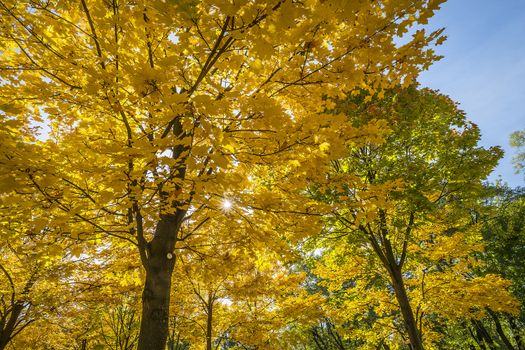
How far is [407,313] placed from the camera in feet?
21.4

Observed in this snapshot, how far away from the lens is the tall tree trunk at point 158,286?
10.5ft

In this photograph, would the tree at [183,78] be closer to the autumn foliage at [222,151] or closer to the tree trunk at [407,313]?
the autumn foliage at [222,151]

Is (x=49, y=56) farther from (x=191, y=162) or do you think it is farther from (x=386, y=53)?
(x=386, y=53)

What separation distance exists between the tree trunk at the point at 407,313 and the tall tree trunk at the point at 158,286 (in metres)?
5.57

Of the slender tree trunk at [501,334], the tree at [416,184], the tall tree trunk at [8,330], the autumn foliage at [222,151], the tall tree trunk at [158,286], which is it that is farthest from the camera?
the slender tree trunk at [501,334]

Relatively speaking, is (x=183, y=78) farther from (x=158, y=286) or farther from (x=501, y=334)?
(x=501, y=334)

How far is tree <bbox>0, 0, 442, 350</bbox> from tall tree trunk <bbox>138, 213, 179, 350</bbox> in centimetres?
1

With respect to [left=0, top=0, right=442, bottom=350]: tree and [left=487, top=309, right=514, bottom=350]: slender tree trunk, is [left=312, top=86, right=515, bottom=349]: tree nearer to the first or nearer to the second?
[left=0, top=0, right=442, bottom=350]: tree

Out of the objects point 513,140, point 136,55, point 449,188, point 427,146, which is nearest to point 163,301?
point 136,55

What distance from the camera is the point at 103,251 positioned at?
564cm

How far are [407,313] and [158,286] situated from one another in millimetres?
5832

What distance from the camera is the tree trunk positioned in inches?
251

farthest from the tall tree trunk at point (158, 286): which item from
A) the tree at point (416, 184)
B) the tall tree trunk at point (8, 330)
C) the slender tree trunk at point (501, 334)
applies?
the slender tree trunk at point (501, 334)

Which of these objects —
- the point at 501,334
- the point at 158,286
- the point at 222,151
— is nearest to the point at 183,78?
the point at 222,151
